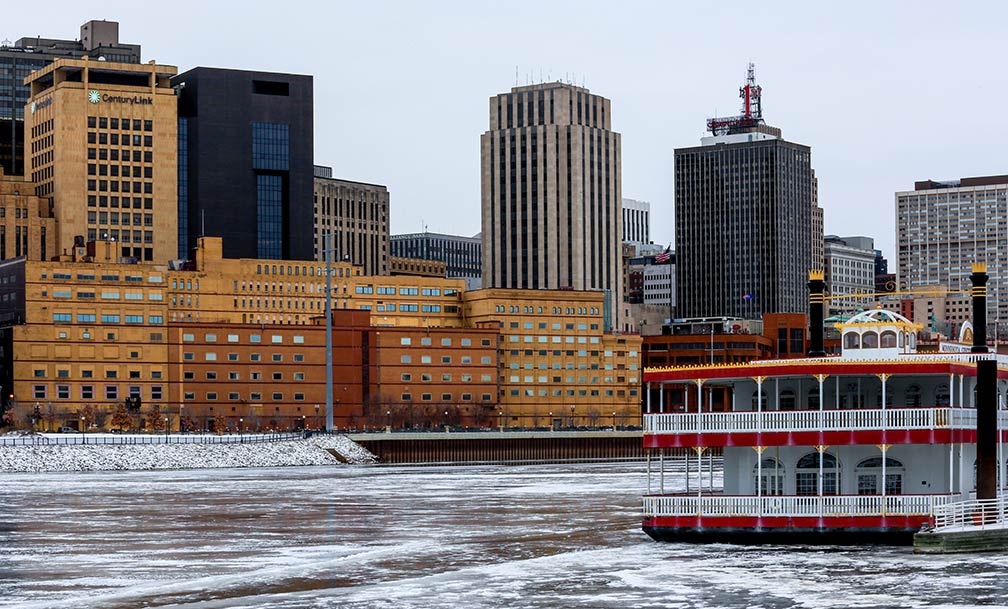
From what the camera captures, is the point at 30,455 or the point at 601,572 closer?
the point at 601,572

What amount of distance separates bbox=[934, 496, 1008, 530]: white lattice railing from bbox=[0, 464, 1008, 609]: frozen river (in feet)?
7.93

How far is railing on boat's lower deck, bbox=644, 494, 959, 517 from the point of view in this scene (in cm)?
6138

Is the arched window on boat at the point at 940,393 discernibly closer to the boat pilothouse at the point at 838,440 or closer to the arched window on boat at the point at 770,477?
the boat pilothouse at the point at 838,440

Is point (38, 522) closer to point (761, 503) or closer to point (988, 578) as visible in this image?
point (761, 503)

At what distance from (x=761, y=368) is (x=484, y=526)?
1863 cm

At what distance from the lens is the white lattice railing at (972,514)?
2388 inches

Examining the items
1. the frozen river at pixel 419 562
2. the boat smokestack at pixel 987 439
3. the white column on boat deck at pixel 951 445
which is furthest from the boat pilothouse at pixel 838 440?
the frozen river at pixel 419 562

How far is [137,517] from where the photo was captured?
8394 cm

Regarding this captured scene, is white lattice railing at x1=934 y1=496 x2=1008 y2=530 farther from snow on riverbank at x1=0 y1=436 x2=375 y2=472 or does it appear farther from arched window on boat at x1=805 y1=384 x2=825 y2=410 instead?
snow on riverbank at x1=0 y1=436 x2=375 y2=472

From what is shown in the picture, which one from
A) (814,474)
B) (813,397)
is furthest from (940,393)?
(814,474)

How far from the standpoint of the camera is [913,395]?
2552 inches

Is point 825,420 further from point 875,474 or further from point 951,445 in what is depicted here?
point 951,445

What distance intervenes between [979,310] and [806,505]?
10.3 meters

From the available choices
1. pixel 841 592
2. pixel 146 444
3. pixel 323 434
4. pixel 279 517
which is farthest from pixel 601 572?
pixel 323 434
